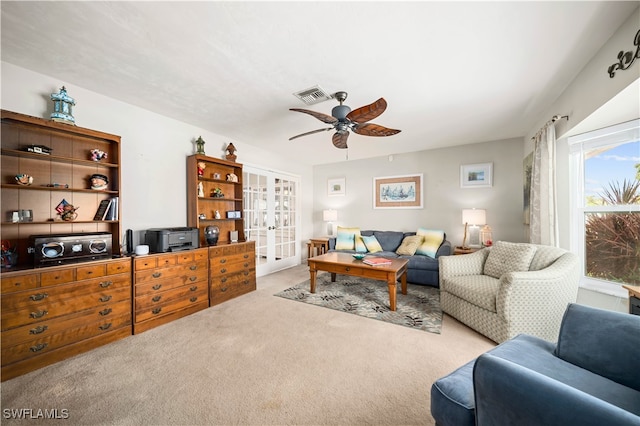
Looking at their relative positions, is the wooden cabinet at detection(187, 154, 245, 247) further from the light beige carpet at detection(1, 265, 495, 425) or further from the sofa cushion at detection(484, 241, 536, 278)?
the sofa cushion at detection(484, 241, 536, 278)

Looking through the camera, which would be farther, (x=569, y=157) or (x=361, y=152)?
(x=361, y=152)

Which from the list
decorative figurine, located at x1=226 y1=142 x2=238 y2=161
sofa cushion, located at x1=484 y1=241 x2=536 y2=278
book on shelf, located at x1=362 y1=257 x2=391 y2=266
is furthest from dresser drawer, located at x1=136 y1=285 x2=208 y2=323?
sofa cushion, located at x1=484 y1=241 x2=536 y2=278

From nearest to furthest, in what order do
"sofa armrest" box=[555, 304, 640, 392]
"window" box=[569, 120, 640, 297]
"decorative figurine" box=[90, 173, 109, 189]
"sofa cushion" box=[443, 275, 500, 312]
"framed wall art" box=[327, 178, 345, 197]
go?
"sofa armrest" box=[555, 304, 640, 392] → "window" box=[569, 120, 640, 297] → "sofa cushion" box=[443, 275, 500, 312] → "decorative figurine" box=[90, 173, 109, 189] → "framed wall art" box=[327, 178, 345, 197]

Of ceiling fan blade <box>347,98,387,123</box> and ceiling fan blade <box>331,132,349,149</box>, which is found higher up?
ceiling fan blade <box>347,98,387,123</box>

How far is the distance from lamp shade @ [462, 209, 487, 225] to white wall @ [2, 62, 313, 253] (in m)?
4.34

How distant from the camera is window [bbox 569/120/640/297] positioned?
2156mm

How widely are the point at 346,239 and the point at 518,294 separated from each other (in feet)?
10.3

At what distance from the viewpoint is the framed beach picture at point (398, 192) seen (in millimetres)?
5043

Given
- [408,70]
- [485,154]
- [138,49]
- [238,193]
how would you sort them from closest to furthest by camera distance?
[138,49] < [408,70] < [238,193] < [485,154]

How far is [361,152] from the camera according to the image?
5.04 metres

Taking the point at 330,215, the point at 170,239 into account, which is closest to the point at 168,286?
the point at 170,239

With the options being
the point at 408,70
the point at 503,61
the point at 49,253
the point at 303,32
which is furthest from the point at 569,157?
the point at 49,253

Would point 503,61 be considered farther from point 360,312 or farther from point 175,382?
point 175,382

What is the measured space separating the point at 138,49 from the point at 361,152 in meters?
3.90
